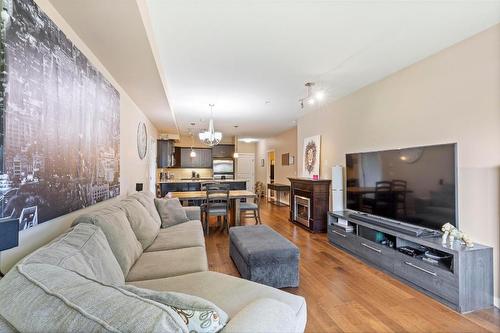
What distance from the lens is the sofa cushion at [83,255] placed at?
1.02 metres

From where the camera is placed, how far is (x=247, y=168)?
1107 centimetres

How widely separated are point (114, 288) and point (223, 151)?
9169 millimetres

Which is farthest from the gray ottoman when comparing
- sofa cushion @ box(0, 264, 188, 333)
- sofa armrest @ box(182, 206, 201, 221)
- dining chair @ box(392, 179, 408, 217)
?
sofa cushion @ box(0, 264, 188, 333)

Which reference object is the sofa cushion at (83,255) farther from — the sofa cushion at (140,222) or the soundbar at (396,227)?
the soundbar at (396,227)

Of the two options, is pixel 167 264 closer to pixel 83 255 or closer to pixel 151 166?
pixel 83 255

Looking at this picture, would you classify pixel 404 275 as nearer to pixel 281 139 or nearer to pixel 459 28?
pixel 459 28

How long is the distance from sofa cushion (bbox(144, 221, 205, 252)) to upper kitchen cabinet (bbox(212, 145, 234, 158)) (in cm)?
665

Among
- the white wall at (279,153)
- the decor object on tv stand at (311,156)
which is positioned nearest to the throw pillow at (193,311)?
the decor object on tv stand at (311,156)

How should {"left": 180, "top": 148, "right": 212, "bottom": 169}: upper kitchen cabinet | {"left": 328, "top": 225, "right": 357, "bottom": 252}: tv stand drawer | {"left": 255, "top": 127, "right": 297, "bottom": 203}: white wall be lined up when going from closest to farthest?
{"left": 328, "top": 225, "right": 357, "bottom": 252}: tv stand drawer → {"left": 255, "top": 127, "right": 297, "bottom": 203}: white wall → {"left": 180, "top": 148, "right": 212, "bottom": 169}: upper kitchen cabinet

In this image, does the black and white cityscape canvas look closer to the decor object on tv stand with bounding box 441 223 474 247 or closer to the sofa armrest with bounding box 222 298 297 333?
the sofa armrest with bounding box 222 298 297 333

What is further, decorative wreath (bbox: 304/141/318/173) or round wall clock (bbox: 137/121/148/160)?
decorative wreath (bbox: 304/141/318/173)

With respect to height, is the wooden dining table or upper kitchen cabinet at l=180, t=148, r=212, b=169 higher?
upper kitchen cabinet at l=180, t=148, r=212, b=169

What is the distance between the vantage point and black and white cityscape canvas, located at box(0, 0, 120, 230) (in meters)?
1.20

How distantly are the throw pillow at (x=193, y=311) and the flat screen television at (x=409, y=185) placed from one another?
2.70 metres
